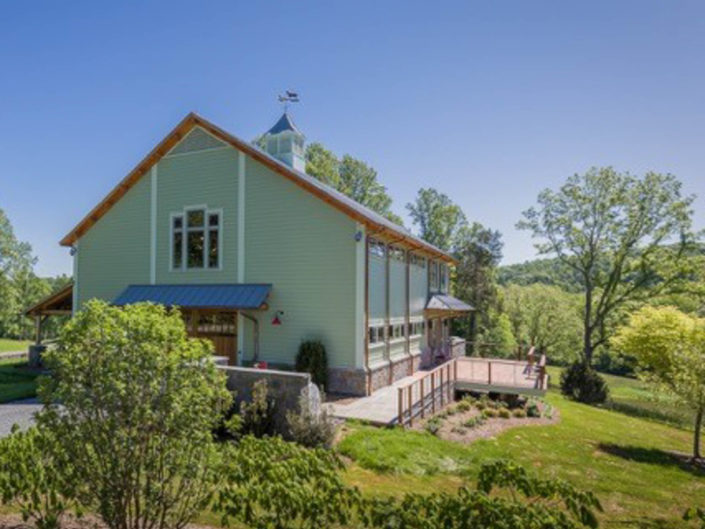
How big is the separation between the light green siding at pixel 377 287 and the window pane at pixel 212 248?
617 centimetres

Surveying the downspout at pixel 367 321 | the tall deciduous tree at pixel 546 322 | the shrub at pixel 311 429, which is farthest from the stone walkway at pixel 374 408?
the tall deciduous tree at pixel 546 322

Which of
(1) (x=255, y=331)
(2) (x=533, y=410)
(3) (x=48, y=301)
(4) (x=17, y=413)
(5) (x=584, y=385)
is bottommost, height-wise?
(5) (x=584, y=385)

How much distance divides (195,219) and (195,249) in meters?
1.20

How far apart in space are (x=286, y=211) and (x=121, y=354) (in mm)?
12112

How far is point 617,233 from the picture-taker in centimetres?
3148

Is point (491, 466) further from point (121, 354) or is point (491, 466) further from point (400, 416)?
point (400, 416)

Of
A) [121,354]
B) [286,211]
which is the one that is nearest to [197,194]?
[286,211]

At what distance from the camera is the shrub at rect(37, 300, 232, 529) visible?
407 cm

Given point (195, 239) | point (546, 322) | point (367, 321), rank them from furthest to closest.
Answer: point (546, 322) → point (195, 239) → point (367, 321)

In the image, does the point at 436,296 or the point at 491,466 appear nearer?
the point at 491,466

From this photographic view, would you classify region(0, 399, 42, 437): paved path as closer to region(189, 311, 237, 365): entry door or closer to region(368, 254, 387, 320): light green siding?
region(189, 311, 237, 365): entry door

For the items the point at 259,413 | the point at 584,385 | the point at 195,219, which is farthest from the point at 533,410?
the point at 195,219

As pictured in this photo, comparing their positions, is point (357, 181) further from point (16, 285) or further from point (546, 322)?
point (16, 285)

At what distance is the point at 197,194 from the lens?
57.4ft
